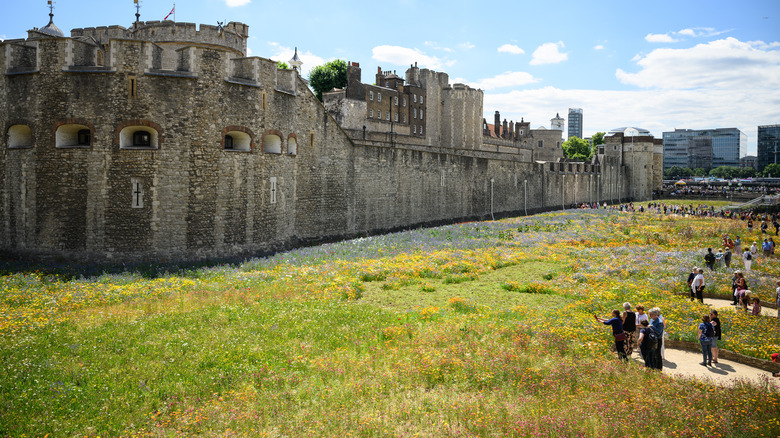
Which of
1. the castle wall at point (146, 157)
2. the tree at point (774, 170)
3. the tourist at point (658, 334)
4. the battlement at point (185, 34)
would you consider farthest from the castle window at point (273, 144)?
Result: the tree at point (774, 170)

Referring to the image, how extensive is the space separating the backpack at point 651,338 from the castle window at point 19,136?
25570mm

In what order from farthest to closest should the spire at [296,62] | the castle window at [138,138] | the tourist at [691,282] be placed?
the spire at [296,62], the castle window at [138,138], the tourist at [691,282]

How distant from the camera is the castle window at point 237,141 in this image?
83.2 ft

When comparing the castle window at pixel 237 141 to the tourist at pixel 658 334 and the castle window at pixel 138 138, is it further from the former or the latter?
the tourist at pixel 658 334

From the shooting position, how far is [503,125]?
351 feet

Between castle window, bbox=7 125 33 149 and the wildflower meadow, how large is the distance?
6.32m

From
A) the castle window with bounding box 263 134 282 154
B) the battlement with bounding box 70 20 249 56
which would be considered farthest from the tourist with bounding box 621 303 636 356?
the battlement with bounding box 70 20 249 56

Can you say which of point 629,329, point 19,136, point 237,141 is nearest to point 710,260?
point 629,329

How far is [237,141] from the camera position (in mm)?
25750

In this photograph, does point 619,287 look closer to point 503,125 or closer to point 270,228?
point 270,228

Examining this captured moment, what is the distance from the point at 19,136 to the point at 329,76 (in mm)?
53623

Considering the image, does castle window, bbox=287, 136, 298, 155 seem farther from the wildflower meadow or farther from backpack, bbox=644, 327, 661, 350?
backpack, bbox=644, 327, 661, 350

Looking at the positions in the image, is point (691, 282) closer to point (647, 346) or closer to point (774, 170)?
point (647, 346)

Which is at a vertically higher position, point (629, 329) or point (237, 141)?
point (237, 141)
